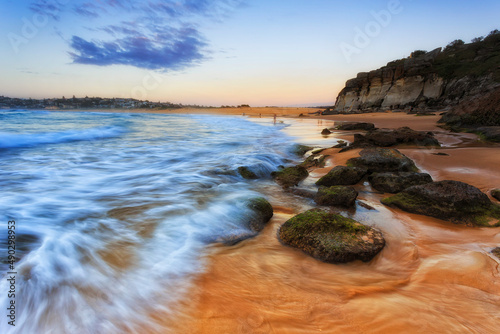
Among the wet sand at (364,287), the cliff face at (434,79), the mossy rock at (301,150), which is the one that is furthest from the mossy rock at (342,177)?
the cliff face at (434,79)

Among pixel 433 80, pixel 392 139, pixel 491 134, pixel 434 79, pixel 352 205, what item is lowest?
pixel 352 205

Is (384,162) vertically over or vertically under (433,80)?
under

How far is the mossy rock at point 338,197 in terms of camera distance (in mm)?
3399

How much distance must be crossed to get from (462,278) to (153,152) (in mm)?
Result: 9146

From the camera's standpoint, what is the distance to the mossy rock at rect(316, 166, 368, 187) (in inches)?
171

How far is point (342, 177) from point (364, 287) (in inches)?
107

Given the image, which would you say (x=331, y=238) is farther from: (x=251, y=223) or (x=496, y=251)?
(x=496, y=251)

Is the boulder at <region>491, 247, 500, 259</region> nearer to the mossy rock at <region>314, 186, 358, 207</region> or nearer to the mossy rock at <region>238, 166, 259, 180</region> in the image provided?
the mossy rock at <region>314, 186, 358, 207</region>

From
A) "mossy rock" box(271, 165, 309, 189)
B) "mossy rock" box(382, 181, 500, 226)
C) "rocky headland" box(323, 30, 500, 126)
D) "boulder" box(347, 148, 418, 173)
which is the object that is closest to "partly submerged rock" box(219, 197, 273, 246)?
"mossy rock" box(271, 165, 309, 189)

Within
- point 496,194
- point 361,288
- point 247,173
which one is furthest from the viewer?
point 247,173

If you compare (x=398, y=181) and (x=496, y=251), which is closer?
(x=496, y=251)

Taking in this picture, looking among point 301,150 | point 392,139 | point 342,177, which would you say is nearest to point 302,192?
point 342,177

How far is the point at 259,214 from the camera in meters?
3.19

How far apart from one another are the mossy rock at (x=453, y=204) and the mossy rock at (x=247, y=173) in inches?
120
